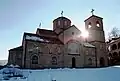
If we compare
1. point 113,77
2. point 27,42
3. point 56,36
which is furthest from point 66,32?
point 113,77

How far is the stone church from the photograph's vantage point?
2758 centimetres

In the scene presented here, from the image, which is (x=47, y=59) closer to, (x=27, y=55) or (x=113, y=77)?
(x=27, y=55)

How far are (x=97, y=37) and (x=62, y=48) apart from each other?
1013 centimetres

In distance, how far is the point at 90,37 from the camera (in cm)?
3541

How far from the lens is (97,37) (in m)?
35.0

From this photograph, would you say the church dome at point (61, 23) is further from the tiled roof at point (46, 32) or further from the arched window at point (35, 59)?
the arched window at point (35, 59)

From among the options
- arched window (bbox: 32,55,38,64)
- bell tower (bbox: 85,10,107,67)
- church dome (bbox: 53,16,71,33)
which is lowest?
arched window (bbox: 32,55,38,64)

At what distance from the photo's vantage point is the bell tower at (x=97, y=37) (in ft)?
113

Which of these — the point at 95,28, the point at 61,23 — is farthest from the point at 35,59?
the point at 95,28

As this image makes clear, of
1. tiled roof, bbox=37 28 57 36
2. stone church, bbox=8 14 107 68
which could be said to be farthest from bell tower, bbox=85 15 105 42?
tiled roof, bbox=37 28 57 36

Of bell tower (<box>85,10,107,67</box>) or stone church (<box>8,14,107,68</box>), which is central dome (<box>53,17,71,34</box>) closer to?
stone church (<box>8,14,107,68</box>)

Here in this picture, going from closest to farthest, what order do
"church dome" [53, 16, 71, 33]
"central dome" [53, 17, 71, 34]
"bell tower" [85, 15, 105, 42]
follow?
"bell tower" [85, 15, 105, 42] < "central dome" [53, 17, 71, 34] < "church dome" [53, 16, 71, 33]

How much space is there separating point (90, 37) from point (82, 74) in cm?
2620

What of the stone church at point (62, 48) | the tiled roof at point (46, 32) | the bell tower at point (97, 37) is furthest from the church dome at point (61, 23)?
the bell tower at point (97, 37)
